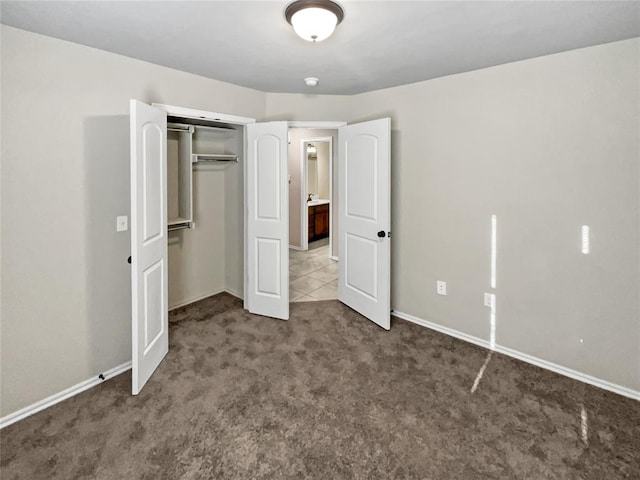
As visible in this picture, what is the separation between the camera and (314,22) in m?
1.79

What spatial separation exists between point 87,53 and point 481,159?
308 centimetres

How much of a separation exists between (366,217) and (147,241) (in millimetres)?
2013

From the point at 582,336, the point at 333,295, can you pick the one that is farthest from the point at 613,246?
the point at 333,295

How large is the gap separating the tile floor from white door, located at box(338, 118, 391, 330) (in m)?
0.57

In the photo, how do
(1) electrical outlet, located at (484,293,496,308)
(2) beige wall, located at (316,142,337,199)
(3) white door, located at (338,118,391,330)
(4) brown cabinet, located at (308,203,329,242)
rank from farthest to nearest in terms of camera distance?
(2) beige wall, located at (316,142,337,199)
(4) brown cabinet, located at (308,203,329,242)
(3) white door, located at (338,118,391,330)
(1) electrical outlet, located at (484,293,496,308)

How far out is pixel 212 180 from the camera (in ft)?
13.1

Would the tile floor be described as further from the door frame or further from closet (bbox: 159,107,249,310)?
closet (bbox: 159,107,249,310)

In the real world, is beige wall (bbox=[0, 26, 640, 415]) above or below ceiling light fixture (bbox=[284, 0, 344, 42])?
below

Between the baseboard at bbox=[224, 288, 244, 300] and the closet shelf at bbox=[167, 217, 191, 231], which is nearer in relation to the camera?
the closet shelf at bbox=[167, 217, 191, 231]

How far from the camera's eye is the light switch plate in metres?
2.59

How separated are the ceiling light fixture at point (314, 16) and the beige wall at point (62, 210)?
1506 mm

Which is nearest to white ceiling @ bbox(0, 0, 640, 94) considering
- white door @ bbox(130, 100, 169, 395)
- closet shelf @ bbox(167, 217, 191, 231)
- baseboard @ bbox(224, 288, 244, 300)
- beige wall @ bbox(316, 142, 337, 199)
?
white door @ bbox(130, 100, 169, 395)

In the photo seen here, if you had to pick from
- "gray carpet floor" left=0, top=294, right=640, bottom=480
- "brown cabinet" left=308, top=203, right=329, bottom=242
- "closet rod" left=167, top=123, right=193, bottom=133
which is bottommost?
"gray carpet floor" left=0, top=294, right=640, bottom=480

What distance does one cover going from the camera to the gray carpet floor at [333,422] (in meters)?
1.76
